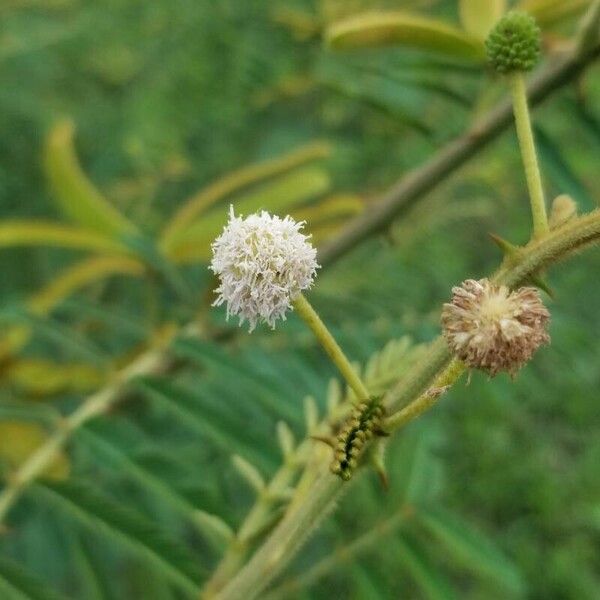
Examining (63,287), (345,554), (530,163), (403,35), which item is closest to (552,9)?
(403,35)

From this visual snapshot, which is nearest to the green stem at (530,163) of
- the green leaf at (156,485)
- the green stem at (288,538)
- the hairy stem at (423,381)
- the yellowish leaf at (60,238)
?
the hairy stem at (423,381)

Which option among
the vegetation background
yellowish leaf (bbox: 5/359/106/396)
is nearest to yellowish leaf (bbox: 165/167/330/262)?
the vegetation background

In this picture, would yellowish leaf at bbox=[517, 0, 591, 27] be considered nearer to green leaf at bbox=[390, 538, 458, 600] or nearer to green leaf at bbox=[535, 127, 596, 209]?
green leaf at bbox=[535, 127, 596, 209]

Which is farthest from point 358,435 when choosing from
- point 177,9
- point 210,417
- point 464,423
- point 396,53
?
point 464,423

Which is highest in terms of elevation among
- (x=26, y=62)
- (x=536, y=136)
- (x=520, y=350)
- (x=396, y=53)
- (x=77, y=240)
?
(x=26, y=62)

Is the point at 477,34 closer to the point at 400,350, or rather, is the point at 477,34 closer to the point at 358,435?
the point at 400,350

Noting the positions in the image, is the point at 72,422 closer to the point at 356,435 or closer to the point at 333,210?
the point at 333,210
